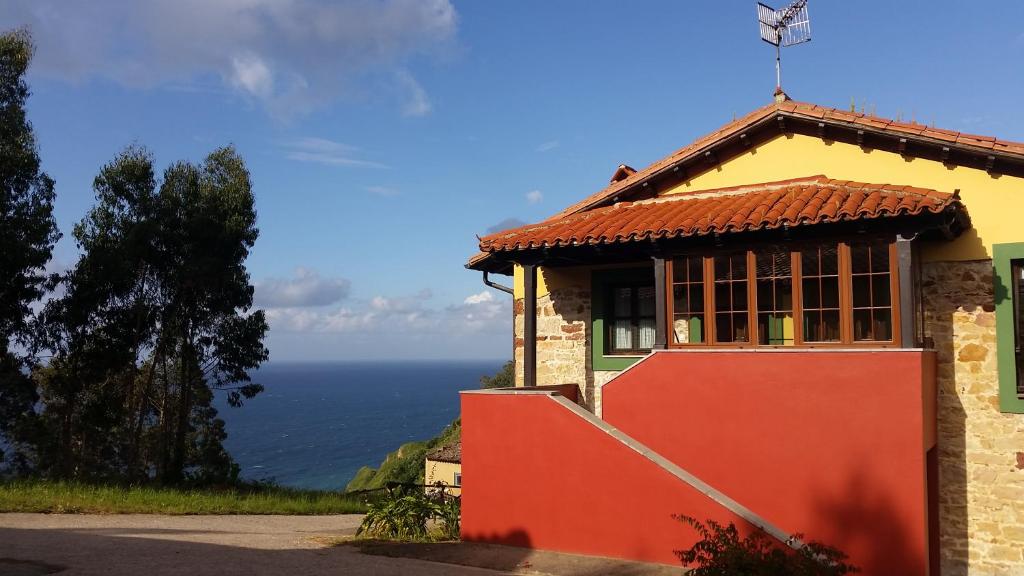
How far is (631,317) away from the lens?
1241 centimetres

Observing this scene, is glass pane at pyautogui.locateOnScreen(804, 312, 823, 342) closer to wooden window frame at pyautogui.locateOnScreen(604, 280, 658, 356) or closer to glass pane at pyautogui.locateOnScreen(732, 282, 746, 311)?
glass pane at pyautogui.locateOnScreen(732, 282, 746, 311)

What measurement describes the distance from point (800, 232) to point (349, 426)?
5116 inches

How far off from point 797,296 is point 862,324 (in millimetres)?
1202

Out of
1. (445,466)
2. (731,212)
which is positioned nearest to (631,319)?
(731,212)

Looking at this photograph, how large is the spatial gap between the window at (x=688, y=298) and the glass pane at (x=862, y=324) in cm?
201

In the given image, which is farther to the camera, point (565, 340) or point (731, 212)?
point (565, 340)

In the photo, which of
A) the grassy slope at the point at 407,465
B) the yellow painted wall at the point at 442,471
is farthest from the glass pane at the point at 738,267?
the grassy slope at the point at 407,465

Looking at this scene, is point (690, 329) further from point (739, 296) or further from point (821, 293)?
point (821, 293)

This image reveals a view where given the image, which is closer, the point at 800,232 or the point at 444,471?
the point at 800,232

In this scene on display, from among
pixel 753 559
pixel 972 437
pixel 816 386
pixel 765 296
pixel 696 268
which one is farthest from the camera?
pixel 765 296

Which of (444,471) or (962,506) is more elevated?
(962,506)

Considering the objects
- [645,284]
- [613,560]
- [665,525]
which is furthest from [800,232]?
[613,560]

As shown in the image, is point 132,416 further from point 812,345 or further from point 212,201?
point 812,345

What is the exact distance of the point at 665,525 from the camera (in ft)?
27.9
